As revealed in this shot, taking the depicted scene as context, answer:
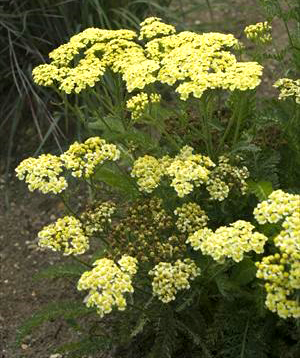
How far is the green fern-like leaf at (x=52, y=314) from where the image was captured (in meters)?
2.80

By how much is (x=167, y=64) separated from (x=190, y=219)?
553mm

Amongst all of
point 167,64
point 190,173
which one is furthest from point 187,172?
point 167,64

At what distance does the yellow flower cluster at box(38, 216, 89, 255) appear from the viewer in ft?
7.55

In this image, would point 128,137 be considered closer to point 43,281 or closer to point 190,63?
point 190,63

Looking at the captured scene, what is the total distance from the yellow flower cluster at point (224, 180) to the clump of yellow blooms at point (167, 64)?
30 cm

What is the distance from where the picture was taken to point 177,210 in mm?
2441

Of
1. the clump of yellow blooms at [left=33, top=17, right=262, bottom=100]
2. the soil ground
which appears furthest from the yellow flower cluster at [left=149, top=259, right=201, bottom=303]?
the soil ground

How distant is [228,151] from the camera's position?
2820mm

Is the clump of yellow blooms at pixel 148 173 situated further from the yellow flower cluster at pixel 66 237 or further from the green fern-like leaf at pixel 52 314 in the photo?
the green fern-like leaf at pixel 52 314

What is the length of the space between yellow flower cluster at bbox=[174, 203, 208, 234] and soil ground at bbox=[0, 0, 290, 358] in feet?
3.00

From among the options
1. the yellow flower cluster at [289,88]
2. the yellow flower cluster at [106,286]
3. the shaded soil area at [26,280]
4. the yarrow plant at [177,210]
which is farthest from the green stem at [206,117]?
the shaded soil area at [26,280]

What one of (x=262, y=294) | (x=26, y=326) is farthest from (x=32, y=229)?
(x=262, y=294)

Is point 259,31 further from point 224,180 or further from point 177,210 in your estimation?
point 177,210

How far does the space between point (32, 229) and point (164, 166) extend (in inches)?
68.6
